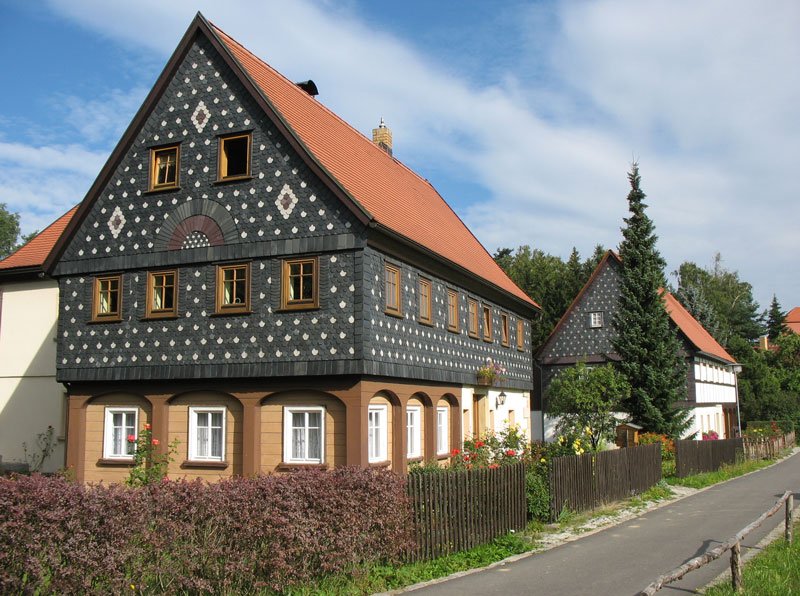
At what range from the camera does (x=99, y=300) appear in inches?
813

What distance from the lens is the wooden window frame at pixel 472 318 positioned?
80.1 feet

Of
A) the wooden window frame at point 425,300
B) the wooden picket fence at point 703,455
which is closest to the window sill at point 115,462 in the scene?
the wooden window frame at point 425,300

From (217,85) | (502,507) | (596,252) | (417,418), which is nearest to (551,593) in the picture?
(502,507)

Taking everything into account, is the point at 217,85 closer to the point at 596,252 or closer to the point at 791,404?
the point at 596,252

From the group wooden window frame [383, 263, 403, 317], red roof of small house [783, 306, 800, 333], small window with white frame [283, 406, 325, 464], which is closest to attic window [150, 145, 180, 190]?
wooden window frame [383, 263, 403, 317]

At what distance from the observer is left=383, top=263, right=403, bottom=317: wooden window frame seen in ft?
61.0

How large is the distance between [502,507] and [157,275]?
10.1 meters

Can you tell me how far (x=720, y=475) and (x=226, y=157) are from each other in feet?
66.2

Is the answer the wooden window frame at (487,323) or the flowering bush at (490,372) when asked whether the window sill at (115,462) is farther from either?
the wooden window frame at (487,323)

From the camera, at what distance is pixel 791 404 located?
5562cm

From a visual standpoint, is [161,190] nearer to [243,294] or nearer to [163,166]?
[163,166]

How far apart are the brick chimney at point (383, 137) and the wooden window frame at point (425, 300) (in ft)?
32.7

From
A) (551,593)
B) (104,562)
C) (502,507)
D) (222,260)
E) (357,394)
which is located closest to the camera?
(104,562)

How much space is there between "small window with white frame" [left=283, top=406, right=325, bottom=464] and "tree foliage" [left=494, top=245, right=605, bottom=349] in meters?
31.3
